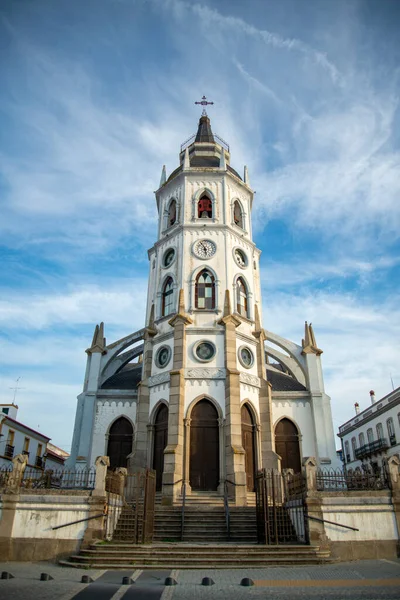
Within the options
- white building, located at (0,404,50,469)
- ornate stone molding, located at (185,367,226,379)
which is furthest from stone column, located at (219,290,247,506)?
white building, located at (0,404,50,469)

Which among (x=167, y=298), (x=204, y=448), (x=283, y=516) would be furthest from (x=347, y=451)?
(x=283, y=516)

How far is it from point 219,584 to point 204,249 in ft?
61.0

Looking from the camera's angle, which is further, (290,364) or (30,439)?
(30,439)

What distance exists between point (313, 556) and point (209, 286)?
1511 cm

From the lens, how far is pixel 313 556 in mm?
12508

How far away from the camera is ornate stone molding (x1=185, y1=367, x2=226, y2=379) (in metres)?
22.2

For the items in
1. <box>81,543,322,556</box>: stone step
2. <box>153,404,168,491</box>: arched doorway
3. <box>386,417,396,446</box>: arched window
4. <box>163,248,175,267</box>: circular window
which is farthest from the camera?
<box>386,417,396,446</box>: arched window

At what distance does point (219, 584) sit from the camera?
381 inches

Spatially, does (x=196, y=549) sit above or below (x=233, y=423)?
below

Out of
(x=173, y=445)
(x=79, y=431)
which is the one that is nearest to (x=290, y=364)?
(x=173, y=445)

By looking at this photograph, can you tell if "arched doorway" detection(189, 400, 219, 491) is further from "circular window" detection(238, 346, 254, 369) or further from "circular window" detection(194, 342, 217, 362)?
"circular window" detection(238, 346, 254, 369)

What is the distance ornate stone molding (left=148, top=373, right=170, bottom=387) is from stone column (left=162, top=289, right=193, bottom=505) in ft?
2.40

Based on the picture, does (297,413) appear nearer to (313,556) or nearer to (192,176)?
(313,556)

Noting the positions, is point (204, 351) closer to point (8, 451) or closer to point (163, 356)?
point (163, 356)
